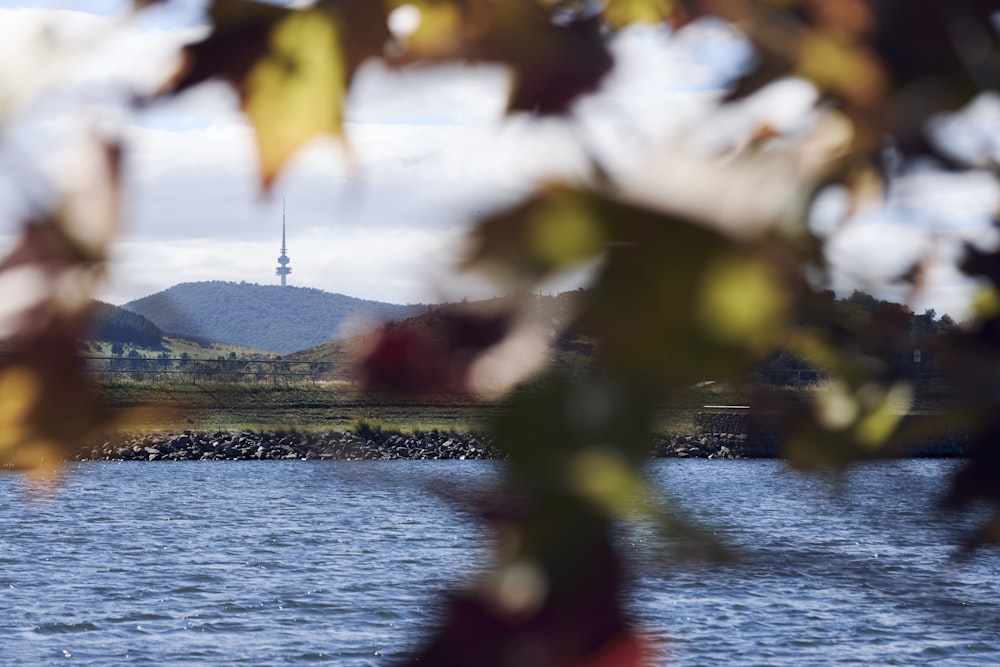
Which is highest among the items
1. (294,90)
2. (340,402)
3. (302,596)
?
(294,90)

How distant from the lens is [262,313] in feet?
3.47

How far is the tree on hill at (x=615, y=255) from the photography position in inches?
12.7

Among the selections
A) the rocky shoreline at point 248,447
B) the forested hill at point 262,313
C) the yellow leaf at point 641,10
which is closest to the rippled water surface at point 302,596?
the forested hill at point 262,313

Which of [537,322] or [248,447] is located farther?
[248,447]

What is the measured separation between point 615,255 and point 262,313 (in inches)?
30.4

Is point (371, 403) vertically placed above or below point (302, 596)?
above

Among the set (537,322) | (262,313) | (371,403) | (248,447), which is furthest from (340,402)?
(248,447)

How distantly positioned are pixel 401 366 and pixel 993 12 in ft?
0.92

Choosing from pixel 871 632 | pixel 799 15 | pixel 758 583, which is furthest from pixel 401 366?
pixel 758 583

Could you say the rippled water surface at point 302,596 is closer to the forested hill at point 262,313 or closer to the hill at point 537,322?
the forested hill at point 262,313

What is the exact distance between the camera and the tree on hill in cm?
32

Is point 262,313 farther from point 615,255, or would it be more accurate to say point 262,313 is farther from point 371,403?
point 615,255

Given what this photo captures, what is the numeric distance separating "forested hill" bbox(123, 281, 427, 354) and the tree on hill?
0.14 feet

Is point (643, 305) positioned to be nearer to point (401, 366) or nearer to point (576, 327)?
point (576, 327)
